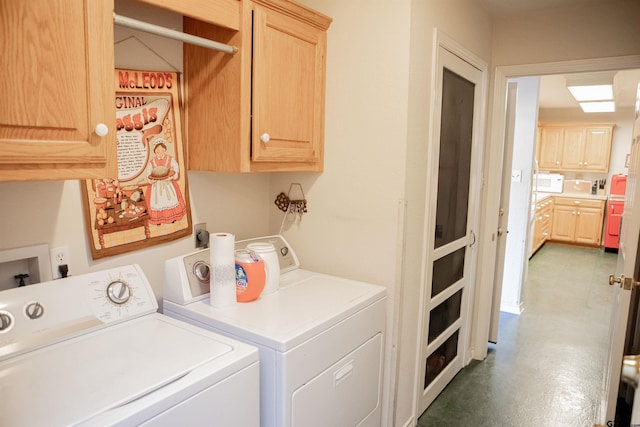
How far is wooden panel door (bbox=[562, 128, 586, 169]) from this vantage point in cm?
767

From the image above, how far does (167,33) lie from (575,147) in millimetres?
8119

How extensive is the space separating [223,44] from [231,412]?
1333 mm

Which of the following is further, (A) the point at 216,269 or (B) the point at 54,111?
(A) the point at 216,269

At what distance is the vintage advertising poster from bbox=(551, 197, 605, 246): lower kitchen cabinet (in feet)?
24.9

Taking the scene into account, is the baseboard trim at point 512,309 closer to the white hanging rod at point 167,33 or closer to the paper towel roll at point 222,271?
the paper towel roll at point 222,271

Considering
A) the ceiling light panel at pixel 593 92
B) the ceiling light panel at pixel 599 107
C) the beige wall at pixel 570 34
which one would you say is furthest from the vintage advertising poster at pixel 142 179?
the ceiling light panel at pixel 599 107

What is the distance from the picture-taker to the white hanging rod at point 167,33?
1331 millimetres

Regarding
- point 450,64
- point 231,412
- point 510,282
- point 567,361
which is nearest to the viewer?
point 231,412

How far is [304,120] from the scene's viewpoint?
80.6 inches

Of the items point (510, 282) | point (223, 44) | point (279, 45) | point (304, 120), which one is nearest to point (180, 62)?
point (223, 44)

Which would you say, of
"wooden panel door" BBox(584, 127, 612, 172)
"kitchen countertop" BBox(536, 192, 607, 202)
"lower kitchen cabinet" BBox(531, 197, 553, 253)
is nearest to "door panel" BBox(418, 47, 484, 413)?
"lower kitchen cabinet" BBox(531, 197, 553, 253)

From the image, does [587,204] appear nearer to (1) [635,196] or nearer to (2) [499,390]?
(2) [499,390]

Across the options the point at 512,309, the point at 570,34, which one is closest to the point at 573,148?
the point at 512,309

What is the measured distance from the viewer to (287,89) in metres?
1.92
